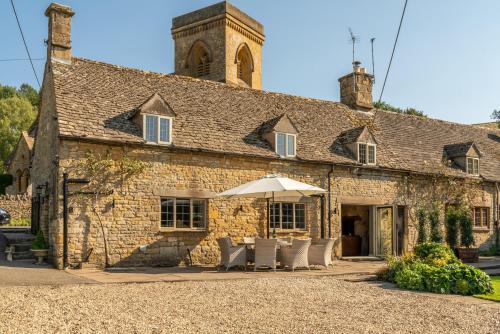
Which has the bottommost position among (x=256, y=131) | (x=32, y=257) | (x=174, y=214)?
(x=32, y=257)

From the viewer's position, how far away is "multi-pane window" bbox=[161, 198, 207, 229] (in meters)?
16.9

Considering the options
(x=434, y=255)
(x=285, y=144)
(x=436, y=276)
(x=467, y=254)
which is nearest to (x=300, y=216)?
(x=285, y=144)

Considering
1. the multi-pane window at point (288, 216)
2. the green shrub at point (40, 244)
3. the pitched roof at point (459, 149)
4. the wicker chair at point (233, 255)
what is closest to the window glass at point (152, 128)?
the wicker chair at point (233, 255)

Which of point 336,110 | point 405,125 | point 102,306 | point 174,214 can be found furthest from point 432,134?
point 102,306

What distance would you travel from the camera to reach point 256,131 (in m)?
19.9

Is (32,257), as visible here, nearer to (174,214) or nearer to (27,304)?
(174,214)

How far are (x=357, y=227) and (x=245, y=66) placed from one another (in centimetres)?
1536

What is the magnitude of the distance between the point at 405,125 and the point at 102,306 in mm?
20760

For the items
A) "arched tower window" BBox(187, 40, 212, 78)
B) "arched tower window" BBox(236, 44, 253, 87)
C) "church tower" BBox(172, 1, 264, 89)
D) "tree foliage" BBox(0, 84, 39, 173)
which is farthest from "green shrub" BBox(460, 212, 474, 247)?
"tree foliage" BBox(0, 84, 39, 173)

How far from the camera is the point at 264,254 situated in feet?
48.5

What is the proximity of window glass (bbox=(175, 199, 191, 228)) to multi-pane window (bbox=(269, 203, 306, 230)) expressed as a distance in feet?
10.6

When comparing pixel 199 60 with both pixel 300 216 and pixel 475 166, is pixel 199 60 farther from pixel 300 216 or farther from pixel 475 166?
pixel 475 166

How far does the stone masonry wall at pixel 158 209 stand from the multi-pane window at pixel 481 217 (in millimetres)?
8393

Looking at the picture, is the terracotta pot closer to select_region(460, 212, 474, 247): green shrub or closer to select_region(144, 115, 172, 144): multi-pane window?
select_region(460, 212, 474, 247): green shrub
